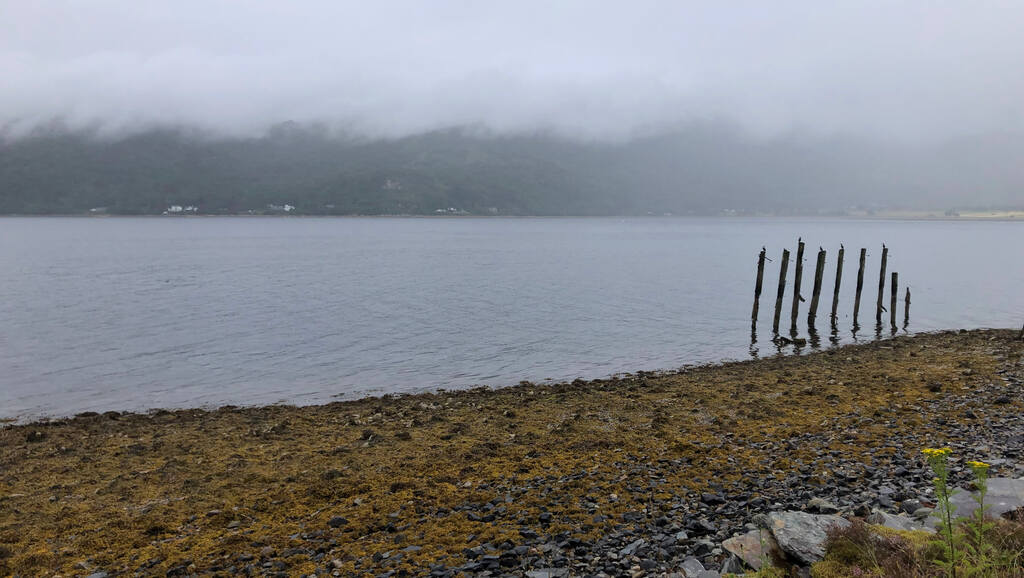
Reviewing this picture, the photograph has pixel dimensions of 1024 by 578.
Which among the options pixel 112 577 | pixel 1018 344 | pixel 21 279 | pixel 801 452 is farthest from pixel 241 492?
pixel 21 279

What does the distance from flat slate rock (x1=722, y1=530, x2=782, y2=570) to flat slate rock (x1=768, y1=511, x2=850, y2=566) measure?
91 mm

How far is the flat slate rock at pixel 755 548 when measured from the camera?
6.53m

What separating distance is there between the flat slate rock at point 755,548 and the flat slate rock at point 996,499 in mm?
2078

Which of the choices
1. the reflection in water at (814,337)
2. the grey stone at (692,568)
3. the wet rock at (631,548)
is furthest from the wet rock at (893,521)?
the reflection in water at (814,337)

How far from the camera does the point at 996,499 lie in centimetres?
774

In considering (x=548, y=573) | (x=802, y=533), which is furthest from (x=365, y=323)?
(x=802, y=533)

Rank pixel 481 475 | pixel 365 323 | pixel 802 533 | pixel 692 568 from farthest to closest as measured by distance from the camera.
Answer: pixel 365 323 → pixel 481 475 → pixel 692 568 → pixel 802 533

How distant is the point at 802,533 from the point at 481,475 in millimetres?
6269

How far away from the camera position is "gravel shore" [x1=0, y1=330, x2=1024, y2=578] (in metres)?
8.52

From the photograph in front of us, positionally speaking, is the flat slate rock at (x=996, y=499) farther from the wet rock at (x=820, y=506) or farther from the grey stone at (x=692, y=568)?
the grey stone at (x=692, y=568)

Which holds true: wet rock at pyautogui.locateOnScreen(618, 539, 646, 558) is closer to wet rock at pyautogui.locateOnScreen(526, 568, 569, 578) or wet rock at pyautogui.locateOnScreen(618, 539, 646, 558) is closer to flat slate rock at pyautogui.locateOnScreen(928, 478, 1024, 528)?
wet rock at pyautogui.locateOnScreen(526, 568, 569, 578)

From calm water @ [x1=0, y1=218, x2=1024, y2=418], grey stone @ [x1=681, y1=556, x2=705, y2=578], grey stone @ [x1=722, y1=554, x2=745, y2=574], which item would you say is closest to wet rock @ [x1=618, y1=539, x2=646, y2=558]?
grey stone @ [x1=681, y1=556, x2=705, y2=578]

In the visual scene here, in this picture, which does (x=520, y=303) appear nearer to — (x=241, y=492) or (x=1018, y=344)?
(x=1018, y=344)

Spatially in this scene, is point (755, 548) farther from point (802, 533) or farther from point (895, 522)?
point (895, 522)
